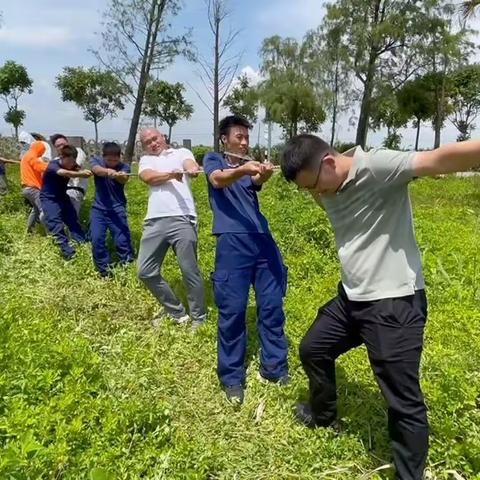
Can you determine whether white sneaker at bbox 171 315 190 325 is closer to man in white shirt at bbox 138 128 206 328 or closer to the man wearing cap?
man in white shirt at bbox 138 128 206 328

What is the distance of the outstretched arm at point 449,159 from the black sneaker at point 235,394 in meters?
1.89

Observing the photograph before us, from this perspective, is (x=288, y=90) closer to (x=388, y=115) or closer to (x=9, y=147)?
(x=388, y=115)

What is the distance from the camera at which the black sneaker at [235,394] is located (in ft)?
11.4

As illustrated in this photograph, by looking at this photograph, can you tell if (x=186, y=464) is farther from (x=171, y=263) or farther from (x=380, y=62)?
(x=380, y=62)

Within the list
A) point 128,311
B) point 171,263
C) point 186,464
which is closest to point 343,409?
point 186,464

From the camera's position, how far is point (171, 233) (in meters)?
4.64

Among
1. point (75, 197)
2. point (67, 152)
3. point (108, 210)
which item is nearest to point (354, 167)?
point (108, 210)

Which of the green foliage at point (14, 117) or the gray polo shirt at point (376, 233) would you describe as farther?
the green foliage at point (14, 117)

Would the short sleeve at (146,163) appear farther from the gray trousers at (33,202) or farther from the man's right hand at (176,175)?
the gray trousers at (33,202)

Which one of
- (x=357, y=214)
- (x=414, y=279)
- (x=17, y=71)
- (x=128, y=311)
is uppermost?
(x=17, y=71)

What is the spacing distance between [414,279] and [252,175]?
134cm

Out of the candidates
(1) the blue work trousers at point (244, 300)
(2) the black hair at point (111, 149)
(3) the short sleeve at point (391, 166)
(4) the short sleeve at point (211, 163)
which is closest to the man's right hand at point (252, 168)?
(4) the short sleeve at point (211, 163)

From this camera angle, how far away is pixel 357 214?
2.59 metres

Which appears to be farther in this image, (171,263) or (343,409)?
(171,263)
